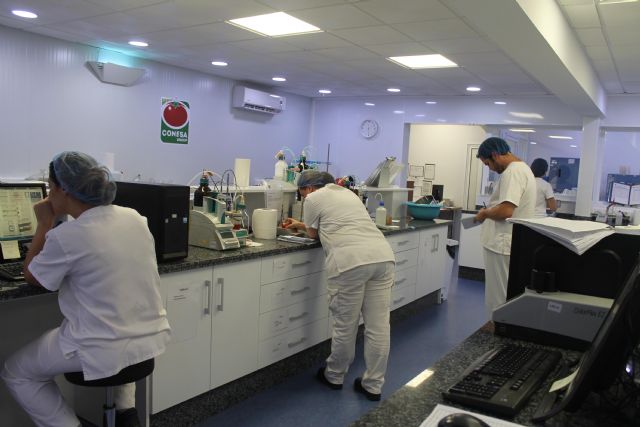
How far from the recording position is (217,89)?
6961 mm

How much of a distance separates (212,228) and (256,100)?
15.5 feet

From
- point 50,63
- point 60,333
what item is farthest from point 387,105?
point 60,333

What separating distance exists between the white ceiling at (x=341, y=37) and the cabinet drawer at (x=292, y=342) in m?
2.16

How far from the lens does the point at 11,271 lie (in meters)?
1.97

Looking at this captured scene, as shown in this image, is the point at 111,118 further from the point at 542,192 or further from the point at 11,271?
the point at 542,192

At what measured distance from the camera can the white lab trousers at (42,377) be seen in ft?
5.88

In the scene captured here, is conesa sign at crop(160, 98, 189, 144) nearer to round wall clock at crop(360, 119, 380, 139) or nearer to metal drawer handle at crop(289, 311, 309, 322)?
round wall clock at crop(360, 119, 380, 139)

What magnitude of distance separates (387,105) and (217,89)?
268 cm

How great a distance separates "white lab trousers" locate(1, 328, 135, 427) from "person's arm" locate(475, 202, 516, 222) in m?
2.68

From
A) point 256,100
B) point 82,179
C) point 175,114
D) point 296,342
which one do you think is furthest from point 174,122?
point 82,179

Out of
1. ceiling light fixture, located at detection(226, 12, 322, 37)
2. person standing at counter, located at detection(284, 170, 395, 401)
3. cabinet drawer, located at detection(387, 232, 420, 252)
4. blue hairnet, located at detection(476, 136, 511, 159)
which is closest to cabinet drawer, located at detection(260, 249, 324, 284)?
person standing at counter, located at detection(284, 170, 395, 401)

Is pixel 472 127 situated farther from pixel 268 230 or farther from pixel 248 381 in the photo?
pixel 248 381

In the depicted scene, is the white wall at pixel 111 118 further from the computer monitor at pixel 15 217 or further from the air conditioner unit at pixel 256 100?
the computer monitor at pixel 15 217

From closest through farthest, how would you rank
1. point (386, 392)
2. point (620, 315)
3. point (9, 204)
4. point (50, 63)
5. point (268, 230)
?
point (620, 315) < point (9, 204) < point (386, 392) < point (268, 230) < point (50, 63)
